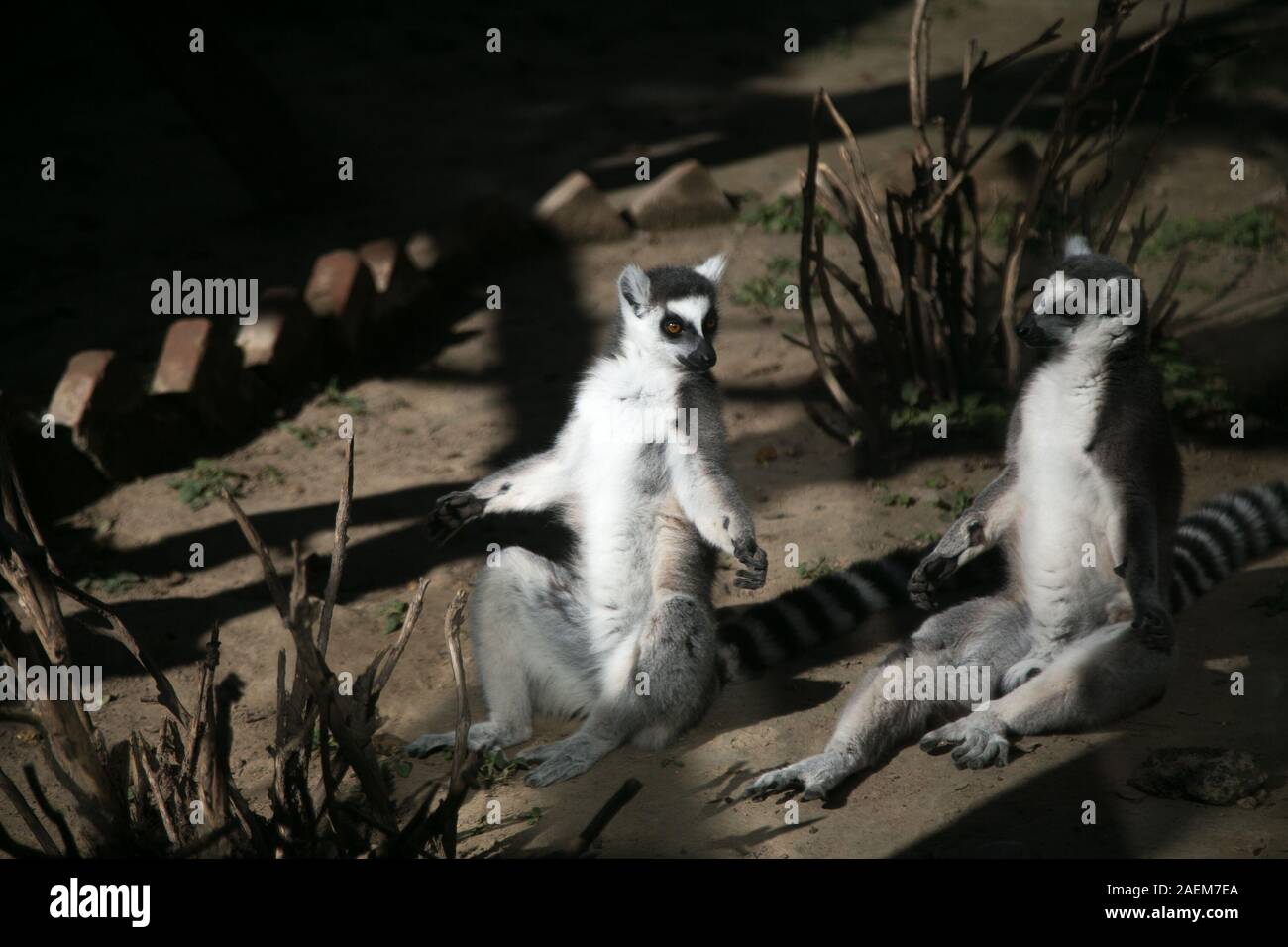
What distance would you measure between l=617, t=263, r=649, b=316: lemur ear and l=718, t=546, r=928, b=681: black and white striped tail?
1157mm

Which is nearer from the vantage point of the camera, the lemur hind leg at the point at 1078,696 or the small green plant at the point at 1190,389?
the lemur hind leg at the point at 1078,696

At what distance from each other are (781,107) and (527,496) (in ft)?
20.9

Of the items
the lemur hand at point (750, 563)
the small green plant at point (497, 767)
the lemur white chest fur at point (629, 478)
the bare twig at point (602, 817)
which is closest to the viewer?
the bare twig at point (602, 817)

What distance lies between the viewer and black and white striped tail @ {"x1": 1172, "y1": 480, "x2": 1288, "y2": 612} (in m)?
4.48

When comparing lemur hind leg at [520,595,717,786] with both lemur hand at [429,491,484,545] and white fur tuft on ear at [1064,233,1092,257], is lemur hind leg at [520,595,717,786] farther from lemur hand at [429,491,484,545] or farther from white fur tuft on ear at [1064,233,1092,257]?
white fur tuft on ear at [1064,233,1092,257]

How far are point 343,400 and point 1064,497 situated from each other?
158 inches

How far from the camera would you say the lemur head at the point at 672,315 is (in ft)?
14.2

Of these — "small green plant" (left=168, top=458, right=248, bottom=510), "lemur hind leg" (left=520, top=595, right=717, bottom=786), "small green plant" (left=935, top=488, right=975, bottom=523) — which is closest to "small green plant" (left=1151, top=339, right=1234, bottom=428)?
"small green plant" (left=935, top=488, right=975, bottom=523)

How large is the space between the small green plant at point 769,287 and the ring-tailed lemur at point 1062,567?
9.77ft

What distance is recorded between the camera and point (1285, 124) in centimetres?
839

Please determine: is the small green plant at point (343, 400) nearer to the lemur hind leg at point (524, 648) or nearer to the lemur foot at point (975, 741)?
the lemur hind leg at point (524, 648)

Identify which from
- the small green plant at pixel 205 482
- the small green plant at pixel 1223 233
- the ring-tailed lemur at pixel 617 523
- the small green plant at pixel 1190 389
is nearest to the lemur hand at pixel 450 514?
the ring-tailed lemur at pixel 617 523

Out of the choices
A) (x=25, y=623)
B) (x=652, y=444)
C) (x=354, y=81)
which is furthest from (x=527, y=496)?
(x=354, y=81)

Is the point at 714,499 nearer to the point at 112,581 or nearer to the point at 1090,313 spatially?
the point at 1090,313
